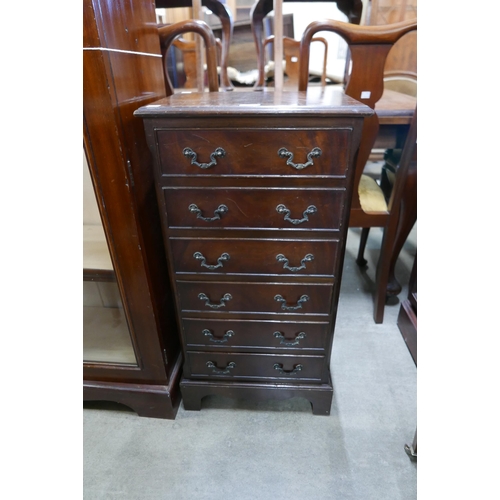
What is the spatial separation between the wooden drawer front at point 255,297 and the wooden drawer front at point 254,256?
5cm

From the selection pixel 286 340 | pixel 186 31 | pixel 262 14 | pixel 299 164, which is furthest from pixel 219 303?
pixel 262 14

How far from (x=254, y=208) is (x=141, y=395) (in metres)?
0.73

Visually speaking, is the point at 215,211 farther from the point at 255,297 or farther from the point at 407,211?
the point at 407,211

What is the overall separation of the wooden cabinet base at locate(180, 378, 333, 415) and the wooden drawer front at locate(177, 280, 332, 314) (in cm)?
29

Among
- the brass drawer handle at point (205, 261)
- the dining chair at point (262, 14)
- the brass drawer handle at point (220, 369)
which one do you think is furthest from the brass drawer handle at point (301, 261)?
the dining chair at point (262, 14)

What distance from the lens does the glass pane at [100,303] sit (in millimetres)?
943

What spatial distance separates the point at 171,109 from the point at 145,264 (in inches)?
16.4

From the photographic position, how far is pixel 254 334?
3.32 feet

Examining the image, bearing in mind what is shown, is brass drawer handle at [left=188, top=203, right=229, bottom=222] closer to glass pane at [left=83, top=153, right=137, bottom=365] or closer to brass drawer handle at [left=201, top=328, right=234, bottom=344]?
glass pane at [left=83, top=153, right=137, bottom=365]

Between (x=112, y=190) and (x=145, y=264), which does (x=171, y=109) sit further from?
(x=145, y=264)

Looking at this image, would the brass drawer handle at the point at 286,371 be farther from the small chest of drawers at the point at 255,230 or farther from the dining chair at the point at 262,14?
the dining chair at the point at 262,14

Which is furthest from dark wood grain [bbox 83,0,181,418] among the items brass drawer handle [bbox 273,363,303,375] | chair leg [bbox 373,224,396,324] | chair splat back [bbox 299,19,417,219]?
chair leg [bbox 373,224,396,324]

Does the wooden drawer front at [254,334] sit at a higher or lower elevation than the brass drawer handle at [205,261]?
lower
